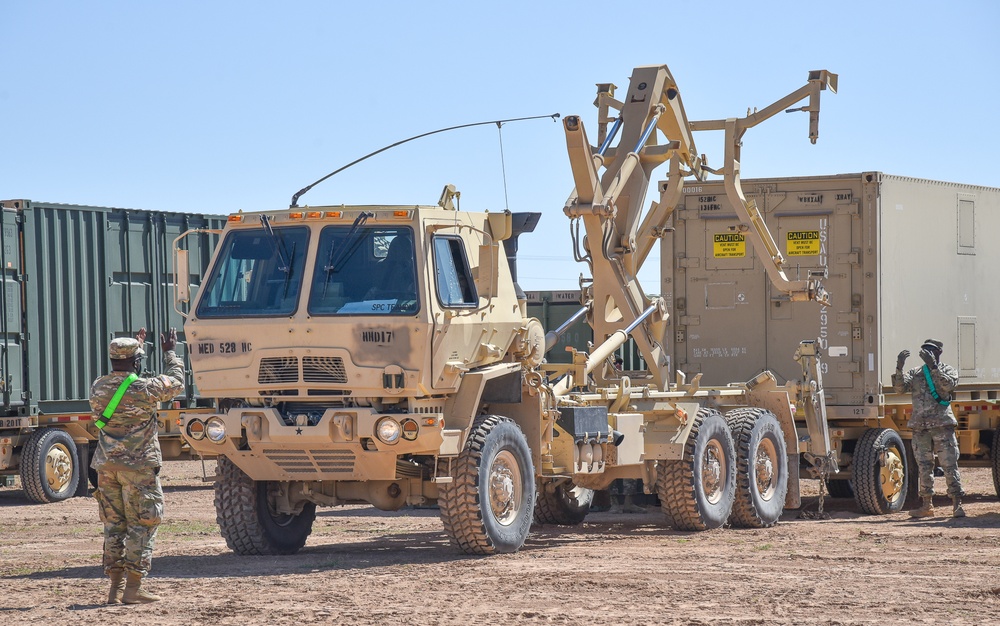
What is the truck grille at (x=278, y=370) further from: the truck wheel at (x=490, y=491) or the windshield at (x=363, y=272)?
the truck wheel at (x=490, y=491)

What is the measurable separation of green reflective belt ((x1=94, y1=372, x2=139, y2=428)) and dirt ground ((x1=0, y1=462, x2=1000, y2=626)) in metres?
1.16

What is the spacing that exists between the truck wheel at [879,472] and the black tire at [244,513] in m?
6.56

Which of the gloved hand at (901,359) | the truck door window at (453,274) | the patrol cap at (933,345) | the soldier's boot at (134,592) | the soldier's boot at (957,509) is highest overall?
the truck door window at (453,274)

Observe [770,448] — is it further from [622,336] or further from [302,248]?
[302,248]

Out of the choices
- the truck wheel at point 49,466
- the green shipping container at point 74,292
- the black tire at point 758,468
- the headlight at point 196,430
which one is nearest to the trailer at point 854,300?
the black tire at point 758,468

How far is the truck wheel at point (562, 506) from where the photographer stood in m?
15.8

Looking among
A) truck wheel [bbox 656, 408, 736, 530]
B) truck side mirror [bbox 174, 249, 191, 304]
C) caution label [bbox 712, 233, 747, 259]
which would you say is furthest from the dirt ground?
caution label [bbox 712, 233, 747, 259]

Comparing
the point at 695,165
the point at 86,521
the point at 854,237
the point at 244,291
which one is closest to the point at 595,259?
the point at 695,165

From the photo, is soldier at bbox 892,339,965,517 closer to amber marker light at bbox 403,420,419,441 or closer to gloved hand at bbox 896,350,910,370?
gloved hand at bbox 896,350,910,370

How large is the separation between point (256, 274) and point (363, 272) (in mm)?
876

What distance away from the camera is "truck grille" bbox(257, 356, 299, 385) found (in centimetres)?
1194

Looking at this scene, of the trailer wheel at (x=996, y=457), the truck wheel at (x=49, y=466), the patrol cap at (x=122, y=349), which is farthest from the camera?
the truck wheel at (x=49, y=466)

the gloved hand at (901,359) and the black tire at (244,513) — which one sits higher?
the gloved hand at (901,359)

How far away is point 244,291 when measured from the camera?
12.2 meters
